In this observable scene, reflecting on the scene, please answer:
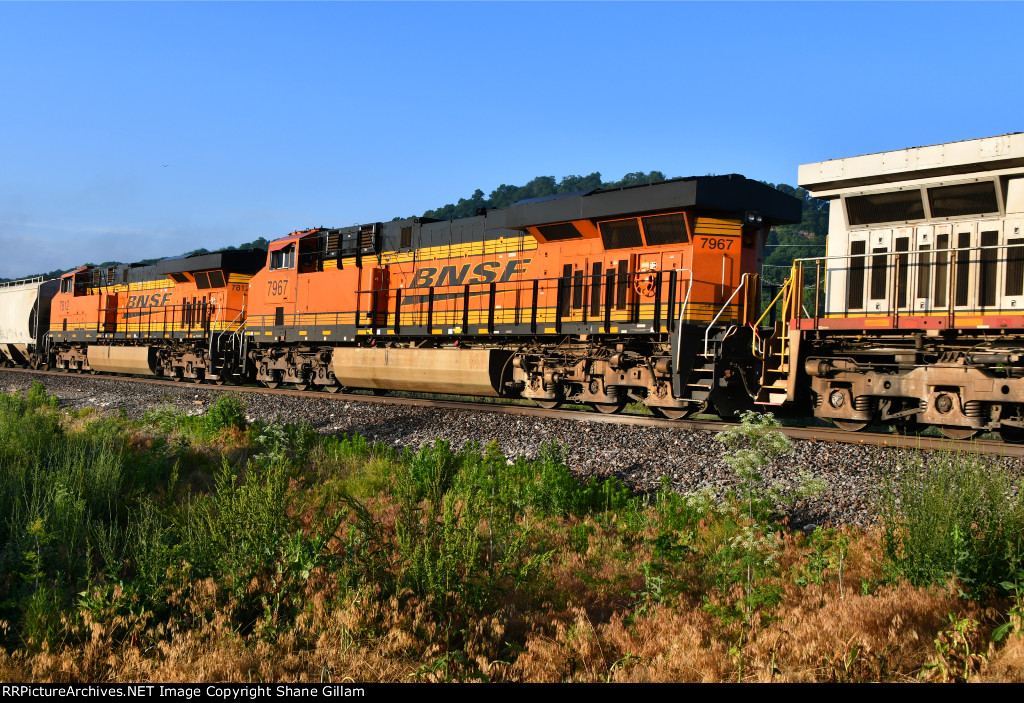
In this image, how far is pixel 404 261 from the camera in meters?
16.8

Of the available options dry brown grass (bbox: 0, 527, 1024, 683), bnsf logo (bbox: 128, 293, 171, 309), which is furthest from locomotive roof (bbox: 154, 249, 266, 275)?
dry brown grass (bbox: 0, 527, 1024, 683)

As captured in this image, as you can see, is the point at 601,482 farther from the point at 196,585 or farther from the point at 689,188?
the point at 689,188

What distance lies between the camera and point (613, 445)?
9.57 metres

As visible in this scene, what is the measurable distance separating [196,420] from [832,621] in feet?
34.7

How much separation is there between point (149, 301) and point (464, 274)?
15324 millimetres

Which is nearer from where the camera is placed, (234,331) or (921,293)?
(921,293)

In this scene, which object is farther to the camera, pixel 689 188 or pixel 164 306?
pixel 164 306

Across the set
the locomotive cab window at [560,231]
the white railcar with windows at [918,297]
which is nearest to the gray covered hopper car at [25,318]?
the locomotive cab window at [560,231]

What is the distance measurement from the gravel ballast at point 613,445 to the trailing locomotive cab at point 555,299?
1767 mm

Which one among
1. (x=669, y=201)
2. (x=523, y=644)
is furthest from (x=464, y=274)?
(x=523, y=644)

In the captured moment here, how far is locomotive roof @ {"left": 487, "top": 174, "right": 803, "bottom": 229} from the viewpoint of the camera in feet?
38.3

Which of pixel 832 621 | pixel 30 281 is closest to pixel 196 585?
pixel 832 621

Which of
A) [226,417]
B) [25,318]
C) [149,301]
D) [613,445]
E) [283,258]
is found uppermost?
[283,258]

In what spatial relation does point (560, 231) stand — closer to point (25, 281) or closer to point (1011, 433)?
point (1011, 433)
